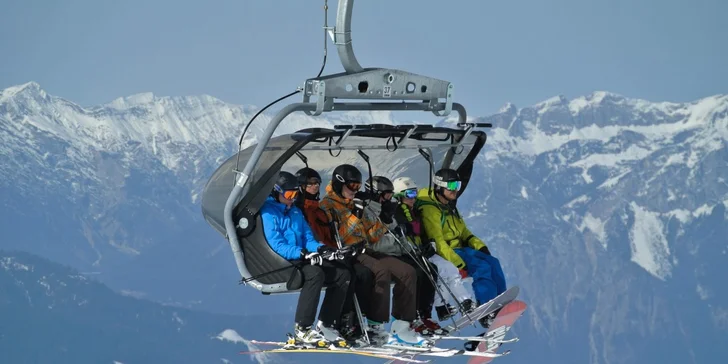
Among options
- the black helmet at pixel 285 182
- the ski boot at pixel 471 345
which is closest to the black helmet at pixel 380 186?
the black helmet at pixel 285 182

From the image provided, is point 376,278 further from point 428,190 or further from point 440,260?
point 428,190

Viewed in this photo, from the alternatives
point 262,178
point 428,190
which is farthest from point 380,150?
point 262,178

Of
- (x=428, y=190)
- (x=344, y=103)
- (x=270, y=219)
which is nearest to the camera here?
(x=344, y=103)

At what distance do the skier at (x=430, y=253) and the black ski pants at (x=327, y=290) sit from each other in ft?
5.29

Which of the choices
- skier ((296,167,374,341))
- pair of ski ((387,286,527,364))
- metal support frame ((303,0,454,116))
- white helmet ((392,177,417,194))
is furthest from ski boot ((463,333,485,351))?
metal support frame ((303,0,454,116))

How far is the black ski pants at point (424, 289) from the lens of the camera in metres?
17.3

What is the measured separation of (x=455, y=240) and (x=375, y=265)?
1.98m

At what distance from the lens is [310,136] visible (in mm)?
16094

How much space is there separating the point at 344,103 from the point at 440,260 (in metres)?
3.29

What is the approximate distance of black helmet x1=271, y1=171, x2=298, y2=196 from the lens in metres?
16.3

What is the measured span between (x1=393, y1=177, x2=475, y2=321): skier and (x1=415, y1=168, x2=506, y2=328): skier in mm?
141

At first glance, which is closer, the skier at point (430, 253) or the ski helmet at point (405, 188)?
the skier at point (430, 253)

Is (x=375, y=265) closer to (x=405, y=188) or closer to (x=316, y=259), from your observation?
(x=316, y=259)

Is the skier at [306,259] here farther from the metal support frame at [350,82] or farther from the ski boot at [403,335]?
the metal support frame at [350,82]
